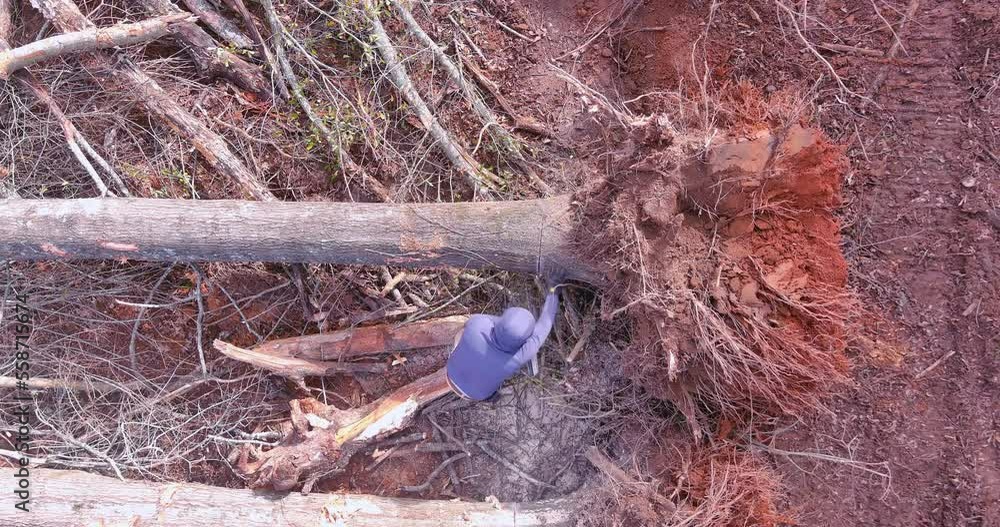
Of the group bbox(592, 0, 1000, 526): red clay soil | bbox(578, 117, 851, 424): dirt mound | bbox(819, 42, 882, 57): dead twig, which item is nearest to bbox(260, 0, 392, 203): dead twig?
bbox(578, 117, 851, 424): dirt mound

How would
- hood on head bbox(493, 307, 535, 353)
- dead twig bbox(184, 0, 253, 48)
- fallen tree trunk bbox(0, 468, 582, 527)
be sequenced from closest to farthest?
hood on head bbox(493, 307, 535, 353) → fallen tree trunk bbox(0, 468, 582, 527) → dead twig bbox(184, 0, 253, 48)

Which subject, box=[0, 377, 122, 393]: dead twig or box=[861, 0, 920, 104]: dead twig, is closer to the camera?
box=[861, 0, 920, 104]: dead twig

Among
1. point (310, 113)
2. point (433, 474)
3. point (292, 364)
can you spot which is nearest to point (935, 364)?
point (433, 474)

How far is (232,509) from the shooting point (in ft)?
8.49

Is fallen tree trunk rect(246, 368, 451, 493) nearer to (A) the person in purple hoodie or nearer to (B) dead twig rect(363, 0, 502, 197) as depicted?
(A) the person in purple hoodie

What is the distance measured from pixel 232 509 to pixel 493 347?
1.52 meters

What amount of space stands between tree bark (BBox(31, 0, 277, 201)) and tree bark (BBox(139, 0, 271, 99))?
0.26 meters

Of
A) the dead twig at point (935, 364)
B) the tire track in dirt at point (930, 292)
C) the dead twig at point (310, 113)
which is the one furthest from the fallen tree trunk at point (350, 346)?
the dead twig at point (935, 364)

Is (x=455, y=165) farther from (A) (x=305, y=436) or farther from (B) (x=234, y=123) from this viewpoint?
(A) (x=305, y=436)

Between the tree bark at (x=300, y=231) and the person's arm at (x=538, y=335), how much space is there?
5.9 inches

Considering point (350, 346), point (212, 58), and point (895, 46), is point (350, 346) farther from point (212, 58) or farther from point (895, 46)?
point (895, 46)

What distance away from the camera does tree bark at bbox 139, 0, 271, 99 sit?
9.20 feet

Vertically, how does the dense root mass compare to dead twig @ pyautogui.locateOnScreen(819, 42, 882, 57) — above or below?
below

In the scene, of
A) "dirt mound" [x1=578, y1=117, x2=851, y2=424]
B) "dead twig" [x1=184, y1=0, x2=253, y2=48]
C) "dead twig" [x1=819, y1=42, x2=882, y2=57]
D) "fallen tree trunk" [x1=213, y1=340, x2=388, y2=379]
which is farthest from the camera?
"dead twig" [x1=184, y1=0, x2=253, y2=48]
